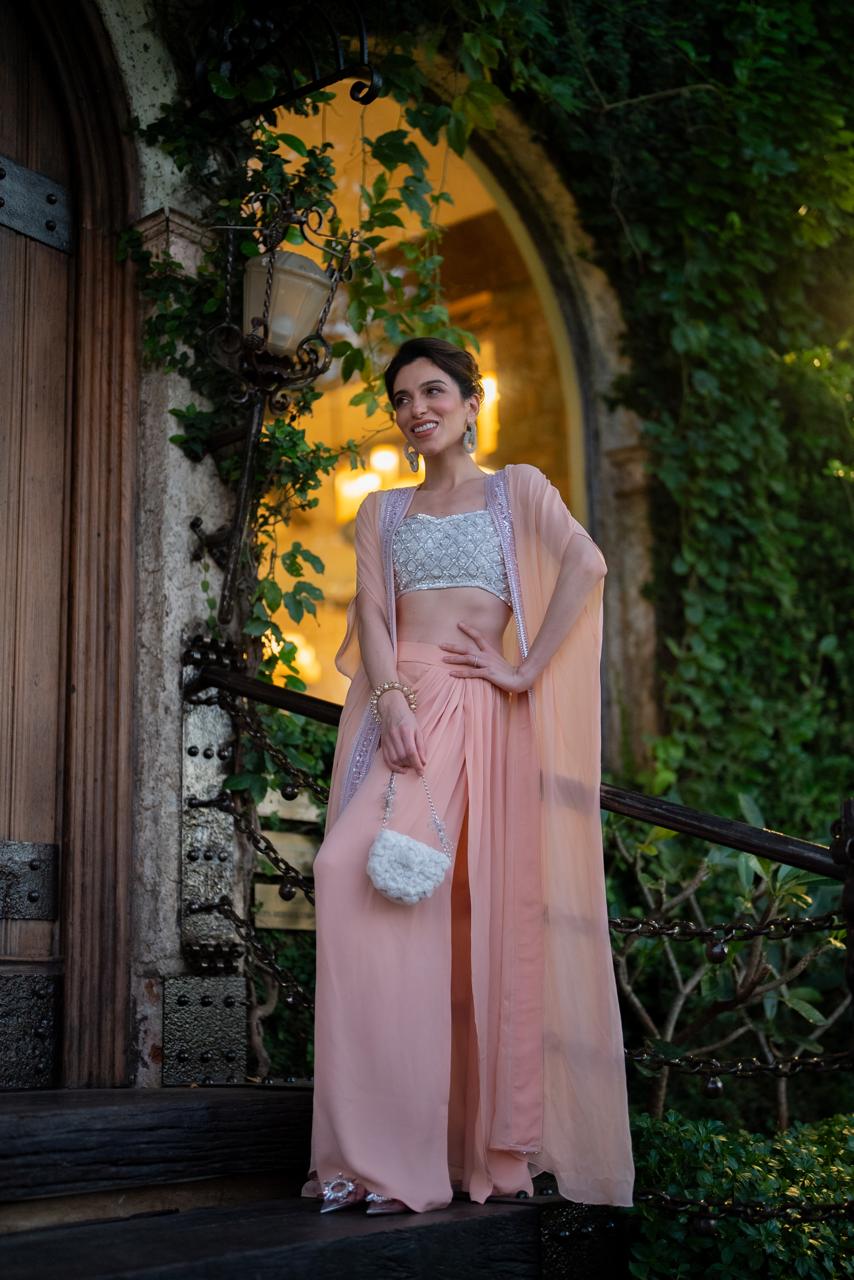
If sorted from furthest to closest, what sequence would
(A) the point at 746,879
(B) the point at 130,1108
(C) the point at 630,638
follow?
(C) the point at 630,638, (A) the point at 746,879, (B) the point at 130,1108

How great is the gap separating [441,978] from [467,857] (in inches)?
12.1

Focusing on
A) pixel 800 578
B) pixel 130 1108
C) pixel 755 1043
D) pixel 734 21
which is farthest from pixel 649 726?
pixel 130 1108

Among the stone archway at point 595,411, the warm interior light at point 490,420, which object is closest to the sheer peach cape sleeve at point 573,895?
the stone archway at point 595,411

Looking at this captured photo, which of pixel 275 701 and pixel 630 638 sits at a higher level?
pixel 630 638

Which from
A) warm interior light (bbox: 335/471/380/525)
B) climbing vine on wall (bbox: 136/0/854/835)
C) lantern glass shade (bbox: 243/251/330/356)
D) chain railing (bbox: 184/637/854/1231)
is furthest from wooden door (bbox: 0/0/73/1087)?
warm interior light (bbox: 335/471/380/525)

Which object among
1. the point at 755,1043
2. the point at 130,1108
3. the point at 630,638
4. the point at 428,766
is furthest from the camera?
the point at 630,638

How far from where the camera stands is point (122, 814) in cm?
370

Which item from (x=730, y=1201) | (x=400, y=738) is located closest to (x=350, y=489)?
(x=400, y=738)

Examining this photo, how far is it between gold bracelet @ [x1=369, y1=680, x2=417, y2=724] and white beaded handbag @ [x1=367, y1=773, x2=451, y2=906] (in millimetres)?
366

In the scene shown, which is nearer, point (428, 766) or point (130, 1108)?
point (130, 1108)

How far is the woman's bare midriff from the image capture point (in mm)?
3297

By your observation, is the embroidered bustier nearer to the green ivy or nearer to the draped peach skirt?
the draped peach skirt

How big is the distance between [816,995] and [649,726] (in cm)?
147

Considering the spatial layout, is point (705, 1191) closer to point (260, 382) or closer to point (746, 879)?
point (746, 879)
